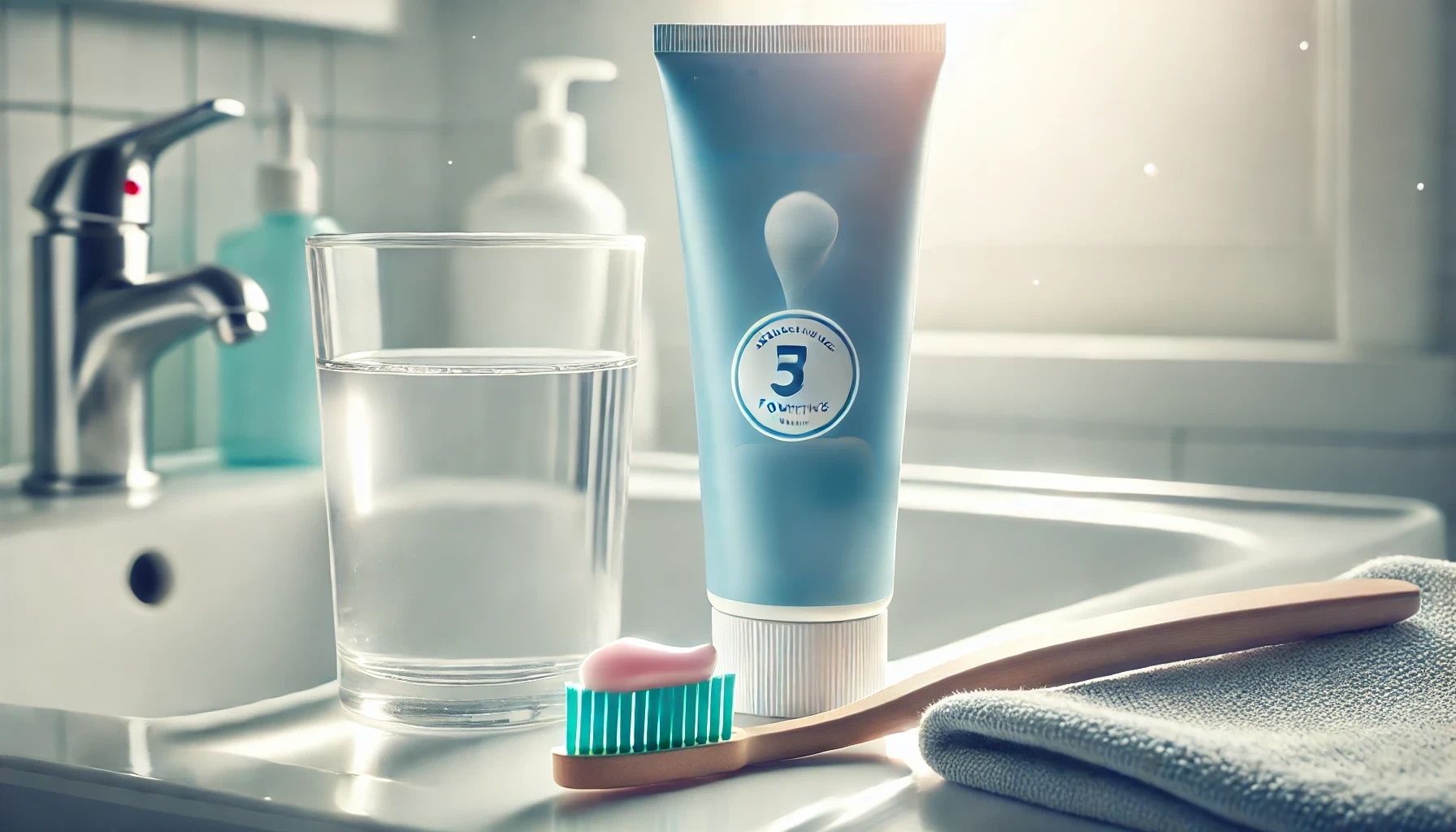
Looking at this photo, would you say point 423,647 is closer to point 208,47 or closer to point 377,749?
point 377,749

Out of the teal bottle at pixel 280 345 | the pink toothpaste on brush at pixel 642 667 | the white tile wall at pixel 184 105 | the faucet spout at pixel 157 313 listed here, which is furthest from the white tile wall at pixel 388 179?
the pink toothpaste on brush at pixel 642 667

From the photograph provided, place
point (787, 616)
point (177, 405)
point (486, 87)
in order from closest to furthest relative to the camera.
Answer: point (787, 616), point (177, 405), point (486, 87)

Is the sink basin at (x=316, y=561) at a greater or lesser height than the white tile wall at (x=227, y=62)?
lesser

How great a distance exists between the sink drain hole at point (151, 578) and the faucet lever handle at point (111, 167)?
0.16 meters

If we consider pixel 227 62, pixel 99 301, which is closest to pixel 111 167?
pixel 99 301

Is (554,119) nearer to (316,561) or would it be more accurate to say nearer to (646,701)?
(316,561)

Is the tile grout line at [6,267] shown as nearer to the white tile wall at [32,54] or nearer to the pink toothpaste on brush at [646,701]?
the white tile wall at [32,54]

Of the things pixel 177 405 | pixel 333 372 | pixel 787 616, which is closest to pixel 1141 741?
pixel 787 616

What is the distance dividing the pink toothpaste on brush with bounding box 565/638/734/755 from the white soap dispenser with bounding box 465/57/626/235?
1.56 ft

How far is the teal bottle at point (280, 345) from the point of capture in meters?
0.67

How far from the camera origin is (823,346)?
33 cm

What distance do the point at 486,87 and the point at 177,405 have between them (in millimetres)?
272

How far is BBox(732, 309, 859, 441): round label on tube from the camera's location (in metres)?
0.33

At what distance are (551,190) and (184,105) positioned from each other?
0.66 feet
